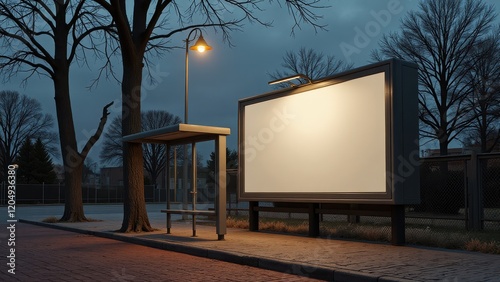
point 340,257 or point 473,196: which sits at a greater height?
point 473,196

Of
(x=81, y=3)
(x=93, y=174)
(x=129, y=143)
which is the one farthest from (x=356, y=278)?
(x=93, y=174)

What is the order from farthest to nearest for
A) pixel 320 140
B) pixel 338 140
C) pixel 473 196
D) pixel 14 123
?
pixel 14 123 < pixel 473 196 < pixel 320 140 < pixel 338 140

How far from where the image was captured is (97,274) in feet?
28.8

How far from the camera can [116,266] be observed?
9.77 m

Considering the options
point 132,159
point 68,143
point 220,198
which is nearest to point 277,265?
point 220,198

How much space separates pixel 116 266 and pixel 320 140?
5975 millimetres

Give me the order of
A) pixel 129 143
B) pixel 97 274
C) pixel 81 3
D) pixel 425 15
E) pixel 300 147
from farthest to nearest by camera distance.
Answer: pixel 425 15
pixel 81 3
pixel 129 143
pixel 300 147
pixel 97 274

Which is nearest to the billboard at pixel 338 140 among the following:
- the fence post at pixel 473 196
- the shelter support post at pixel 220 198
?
the shelter support post at pixel 220 198

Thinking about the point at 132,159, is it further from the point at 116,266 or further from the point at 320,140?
the point at 116,266

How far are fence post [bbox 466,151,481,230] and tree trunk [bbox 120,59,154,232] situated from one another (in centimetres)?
930

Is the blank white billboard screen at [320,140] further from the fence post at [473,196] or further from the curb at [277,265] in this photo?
the fence post at [473,196]

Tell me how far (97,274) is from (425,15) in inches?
1245

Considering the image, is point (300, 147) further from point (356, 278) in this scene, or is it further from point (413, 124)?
point (356, 278)

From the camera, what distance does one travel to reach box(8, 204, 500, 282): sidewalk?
7.98m
